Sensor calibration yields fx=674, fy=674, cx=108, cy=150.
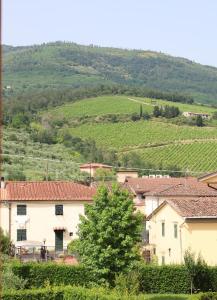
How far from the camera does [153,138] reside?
111062 millimetres

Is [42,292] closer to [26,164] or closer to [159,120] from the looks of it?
[26,164]

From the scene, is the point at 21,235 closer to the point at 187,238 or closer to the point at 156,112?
the point at 187,238

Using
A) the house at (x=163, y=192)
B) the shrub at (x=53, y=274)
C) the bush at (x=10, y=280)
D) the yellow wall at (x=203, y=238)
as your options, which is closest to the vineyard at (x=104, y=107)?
the house at (x=163, y=192)

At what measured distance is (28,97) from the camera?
161625 mm

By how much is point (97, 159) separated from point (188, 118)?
44504mm

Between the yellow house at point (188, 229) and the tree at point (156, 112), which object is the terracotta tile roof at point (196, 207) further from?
the tree at point (156, 112)

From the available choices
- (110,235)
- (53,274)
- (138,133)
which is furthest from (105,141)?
(110,235)

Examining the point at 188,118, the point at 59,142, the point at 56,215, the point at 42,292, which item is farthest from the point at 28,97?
the point at 42,292

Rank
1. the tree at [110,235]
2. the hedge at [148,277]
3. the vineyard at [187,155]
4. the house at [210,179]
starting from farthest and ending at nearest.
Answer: the vineyard at [187,155] → the house at [210,179] → the hedge at [148,277] → the tree at [110,235]

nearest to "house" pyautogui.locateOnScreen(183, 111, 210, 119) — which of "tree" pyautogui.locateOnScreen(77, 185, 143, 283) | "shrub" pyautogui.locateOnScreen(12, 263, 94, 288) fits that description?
"shrub" pyautogui.locateOnScreen(12, 263, 94, 288)

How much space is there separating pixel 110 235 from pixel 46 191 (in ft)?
61.7

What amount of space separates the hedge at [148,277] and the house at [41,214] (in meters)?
14.6

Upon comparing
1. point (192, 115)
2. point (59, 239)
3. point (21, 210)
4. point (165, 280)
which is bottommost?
point (165, 280)

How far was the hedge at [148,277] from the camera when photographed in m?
30.4
